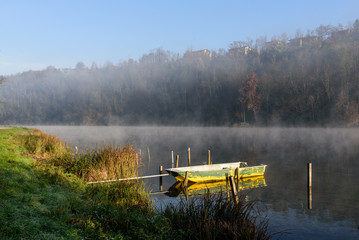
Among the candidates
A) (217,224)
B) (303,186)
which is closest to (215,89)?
(303,186)

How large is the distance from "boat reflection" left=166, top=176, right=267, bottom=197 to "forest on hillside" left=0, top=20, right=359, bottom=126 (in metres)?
58.0

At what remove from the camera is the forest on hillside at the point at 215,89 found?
8000 cm

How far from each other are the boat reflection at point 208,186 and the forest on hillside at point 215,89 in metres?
58.0

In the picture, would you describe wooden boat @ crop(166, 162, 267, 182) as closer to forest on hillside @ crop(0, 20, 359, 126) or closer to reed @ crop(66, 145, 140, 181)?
reed @ crop(66, 145, 140, 181)

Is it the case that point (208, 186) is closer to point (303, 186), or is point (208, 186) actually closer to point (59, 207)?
point (303, 186)

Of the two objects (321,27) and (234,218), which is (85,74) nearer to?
(321,27)

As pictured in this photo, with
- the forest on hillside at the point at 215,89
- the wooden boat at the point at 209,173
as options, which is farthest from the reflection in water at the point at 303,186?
the forest on hillside at the point at 215,89

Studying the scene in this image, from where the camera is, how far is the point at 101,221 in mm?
7918

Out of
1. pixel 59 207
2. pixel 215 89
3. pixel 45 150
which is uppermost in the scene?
pixel 215 89

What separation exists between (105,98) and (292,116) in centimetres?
8973

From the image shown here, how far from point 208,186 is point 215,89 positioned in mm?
94750

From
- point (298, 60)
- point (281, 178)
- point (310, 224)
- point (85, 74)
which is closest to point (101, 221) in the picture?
point (310, 224)

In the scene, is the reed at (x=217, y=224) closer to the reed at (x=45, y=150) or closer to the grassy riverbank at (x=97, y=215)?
the grassy riverbank at (x=97, y=215)

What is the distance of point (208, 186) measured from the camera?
18.5 metres
